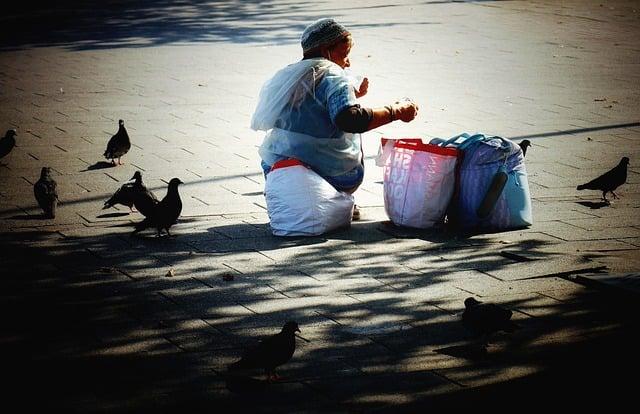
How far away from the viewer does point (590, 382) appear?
476 cm

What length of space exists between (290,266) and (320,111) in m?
1.35

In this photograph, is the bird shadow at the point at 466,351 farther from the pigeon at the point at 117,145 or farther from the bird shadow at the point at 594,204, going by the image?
the pigeon at the point at 117,145

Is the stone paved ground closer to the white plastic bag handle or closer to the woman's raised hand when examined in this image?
the white plastic bag handle

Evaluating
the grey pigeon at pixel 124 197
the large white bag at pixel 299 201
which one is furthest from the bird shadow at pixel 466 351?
the grey pigeon at pixel 124 197

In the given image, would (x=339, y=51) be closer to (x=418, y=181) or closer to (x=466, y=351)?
(x=418, y=181)

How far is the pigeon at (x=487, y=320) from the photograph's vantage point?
16.6ft

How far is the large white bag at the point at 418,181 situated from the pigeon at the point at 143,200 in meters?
1.70

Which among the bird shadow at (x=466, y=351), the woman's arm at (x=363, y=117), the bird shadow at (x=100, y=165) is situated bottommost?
the bird shadow at (x=466, y=351)

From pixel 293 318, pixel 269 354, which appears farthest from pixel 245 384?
pixel 293 318

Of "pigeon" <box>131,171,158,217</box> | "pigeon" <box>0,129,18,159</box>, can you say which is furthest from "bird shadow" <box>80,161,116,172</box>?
"pigeon" <box>131,171,158,217</box>

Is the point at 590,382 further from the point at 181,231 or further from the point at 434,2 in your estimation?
the point at 434,2

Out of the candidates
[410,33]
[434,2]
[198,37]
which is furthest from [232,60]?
[434,2]

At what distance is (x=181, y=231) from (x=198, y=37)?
11.6 metres

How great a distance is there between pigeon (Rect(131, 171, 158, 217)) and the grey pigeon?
69 millimetres
